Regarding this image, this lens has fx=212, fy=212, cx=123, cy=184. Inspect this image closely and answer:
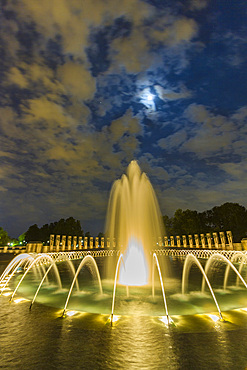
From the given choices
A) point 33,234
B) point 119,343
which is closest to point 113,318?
point 119,343

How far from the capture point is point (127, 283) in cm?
1542

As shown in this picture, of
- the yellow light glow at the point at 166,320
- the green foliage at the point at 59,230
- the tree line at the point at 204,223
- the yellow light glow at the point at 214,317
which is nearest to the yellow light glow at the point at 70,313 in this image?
the yellow light glow at the point at 166,320

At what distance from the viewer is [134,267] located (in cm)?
1716

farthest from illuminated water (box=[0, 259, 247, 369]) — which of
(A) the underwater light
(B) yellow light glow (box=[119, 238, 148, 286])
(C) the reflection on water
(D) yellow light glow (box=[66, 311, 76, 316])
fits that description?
(B) yellow light glow (box=[119, 238, 148, 286])

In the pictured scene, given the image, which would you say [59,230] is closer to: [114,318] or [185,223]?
[185,223]

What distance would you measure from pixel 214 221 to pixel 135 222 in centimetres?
9027

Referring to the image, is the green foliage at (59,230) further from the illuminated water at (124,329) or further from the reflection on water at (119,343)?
the reflection on water at (119,343)

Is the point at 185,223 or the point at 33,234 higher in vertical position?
the point at 33,234

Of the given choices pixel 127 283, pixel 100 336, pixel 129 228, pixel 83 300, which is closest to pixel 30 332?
pixel 100 336

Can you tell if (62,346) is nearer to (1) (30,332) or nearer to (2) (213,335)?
(1) (30,332)

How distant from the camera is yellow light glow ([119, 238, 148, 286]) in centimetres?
1597

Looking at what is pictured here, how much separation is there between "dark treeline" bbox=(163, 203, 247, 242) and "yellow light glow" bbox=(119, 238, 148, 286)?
249ft

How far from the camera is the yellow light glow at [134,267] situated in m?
16.0

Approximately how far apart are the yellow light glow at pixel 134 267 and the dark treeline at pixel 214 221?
75.9 m
